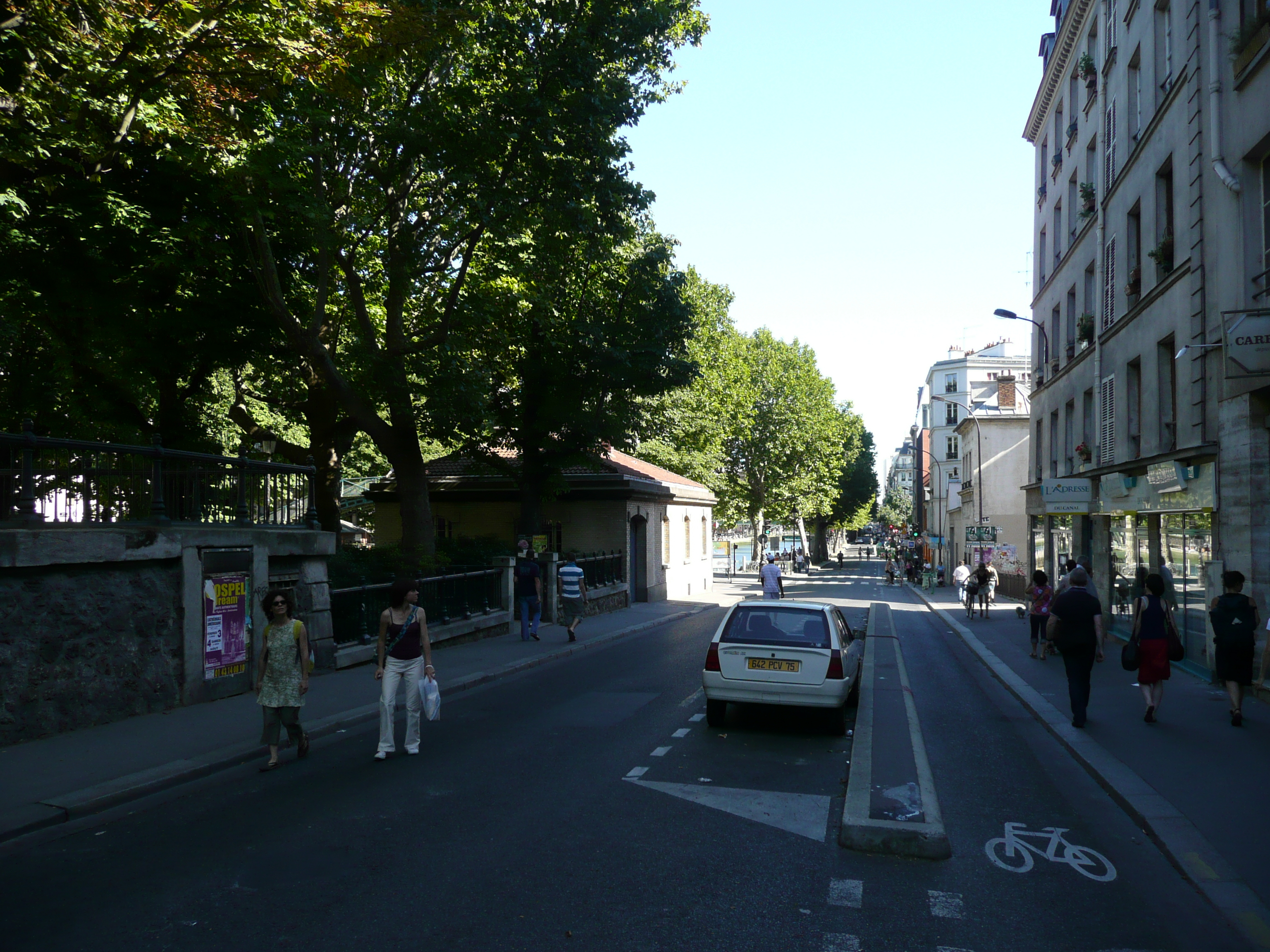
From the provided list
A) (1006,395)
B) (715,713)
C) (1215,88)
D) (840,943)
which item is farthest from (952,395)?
(840,943)

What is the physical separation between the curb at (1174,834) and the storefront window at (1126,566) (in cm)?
839

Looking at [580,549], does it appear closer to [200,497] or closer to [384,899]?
[200,497]

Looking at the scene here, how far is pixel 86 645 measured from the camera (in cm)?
1005

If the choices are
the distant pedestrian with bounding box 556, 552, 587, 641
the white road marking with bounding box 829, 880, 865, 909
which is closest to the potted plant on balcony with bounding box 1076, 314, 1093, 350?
the distant pedestrian with bounding box 556, 552, 587, 641

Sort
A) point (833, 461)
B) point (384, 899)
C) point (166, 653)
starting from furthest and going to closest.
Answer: point (833, 461) → point (166, 653) → point (384, 899)

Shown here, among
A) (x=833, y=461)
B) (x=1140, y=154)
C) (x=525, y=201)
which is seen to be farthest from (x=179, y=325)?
(x=833, y=461)

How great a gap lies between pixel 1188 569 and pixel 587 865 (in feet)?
44.3

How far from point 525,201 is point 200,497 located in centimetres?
819

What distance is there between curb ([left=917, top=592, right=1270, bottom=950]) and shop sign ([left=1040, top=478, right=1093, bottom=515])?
36.8 ft

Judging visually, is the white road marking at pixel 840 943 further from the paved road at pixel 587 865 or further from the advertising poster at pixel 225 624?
the advertising poster at pixel 225 624

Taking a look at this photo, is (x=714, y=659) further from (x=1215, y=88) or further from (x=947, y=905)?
(x=1215, y=88)

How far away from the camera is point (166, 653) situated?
11203 mm

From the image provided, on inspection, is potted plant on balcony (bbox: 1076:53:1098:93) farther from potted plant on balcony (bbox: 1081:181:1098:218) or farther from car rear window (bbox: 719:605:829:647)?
car rear window (bbox: 719:605:829:647)

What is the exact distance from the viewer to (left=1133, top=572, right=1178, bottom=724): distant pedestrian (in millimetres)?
10594
